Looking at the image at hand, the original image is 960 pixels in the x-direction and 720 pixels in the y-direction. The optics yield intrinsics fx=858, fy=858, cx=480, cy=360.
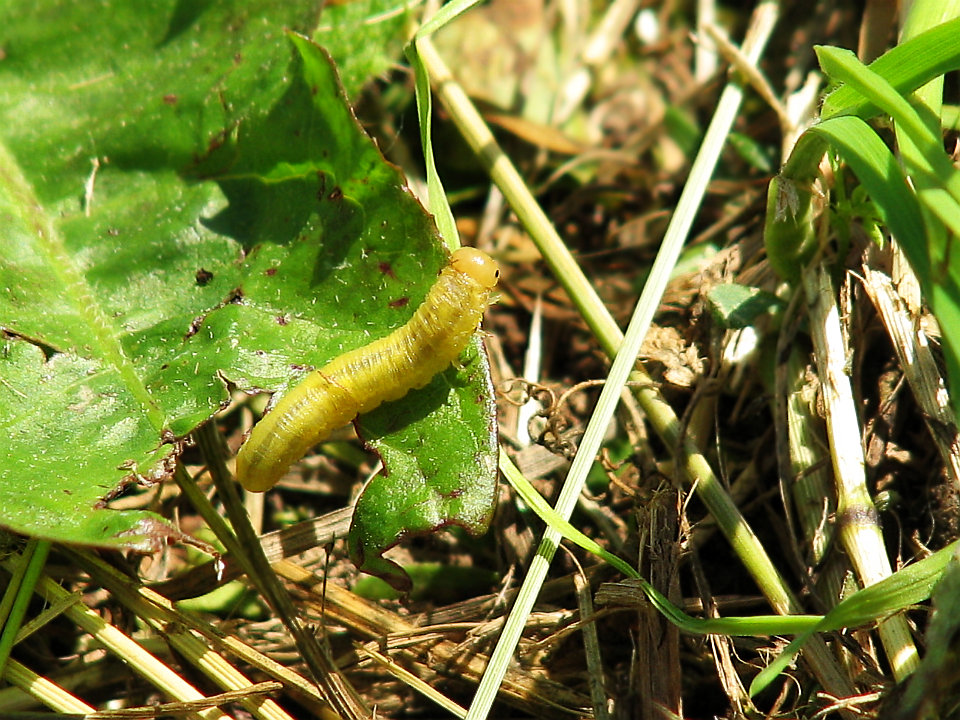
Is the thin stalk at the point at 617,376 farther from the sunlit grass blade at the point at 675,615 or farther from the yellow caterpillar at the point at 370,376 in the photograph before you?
the yellow caterpillar at the point at 370,376

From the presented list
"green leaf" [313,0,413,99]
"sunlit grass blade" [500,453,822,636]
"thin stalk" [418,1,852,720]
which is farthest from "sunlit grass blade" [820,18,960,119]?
"green leaf" [313,0,413,99]

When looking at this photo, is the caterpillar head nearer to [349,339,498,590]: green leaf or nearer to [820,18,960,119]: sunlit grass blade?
[349,339,498,590]: green leaf

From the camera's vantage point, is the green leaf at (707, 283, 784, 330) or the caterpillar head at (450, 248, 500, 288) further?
the green leaf at (707, 283, 784, 330)

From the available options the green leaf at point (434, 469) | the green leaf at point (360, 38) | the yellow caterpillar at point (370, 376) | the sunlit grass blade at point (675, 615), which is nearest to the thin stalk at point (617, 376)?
the sunlit grass blade at point (675, 615)

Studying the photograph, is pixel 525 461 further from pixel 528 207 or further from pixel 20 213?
pixel 20 213

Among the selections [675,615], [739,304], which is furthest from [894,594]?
[739,304]

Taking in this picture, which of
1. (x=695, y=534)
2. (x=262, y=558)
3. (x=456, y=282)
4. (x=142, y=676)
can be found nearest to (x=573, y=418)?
(x=695, y=534)
